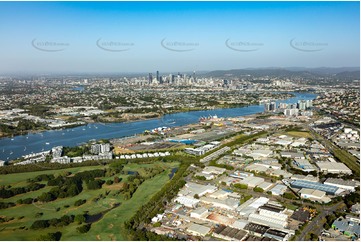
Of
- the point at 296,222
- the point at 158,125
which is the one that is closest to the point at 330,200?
the point at 296,222

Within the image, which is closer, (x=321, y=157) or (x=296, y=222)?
(x=296, y=222)

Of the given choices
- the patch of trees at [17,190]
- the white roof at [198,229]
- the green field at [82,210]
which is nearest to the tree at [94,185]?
the green field at [82,210]

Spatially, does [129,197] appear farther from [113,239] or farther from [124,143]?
[124,143]

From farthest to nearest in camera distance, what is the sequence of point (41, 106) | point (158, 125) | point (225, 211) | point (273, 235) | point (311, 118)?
point (41, 106) < point (311, 118) < point (158, 125) < point (225, 211) < point (273, 235)

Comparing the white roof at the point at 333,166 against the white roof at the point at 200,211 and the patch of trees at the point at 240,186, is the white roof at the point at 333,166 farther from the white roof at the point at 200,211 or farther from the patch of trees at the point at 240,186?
the white roof at the point at 200,211

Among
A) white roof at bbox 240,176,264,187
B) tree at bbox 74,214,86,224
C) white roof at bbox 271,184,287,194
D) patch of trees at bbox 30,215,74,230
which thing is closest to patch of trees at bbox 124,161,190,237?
tree at bbox 74,214,86,224

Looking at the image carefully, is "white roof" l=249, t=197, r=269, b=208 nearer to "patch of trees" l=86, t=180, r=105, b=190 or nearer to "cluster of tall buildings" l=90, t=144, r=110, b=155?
"patch of trees" l=86, t=180, r=105, b=190
